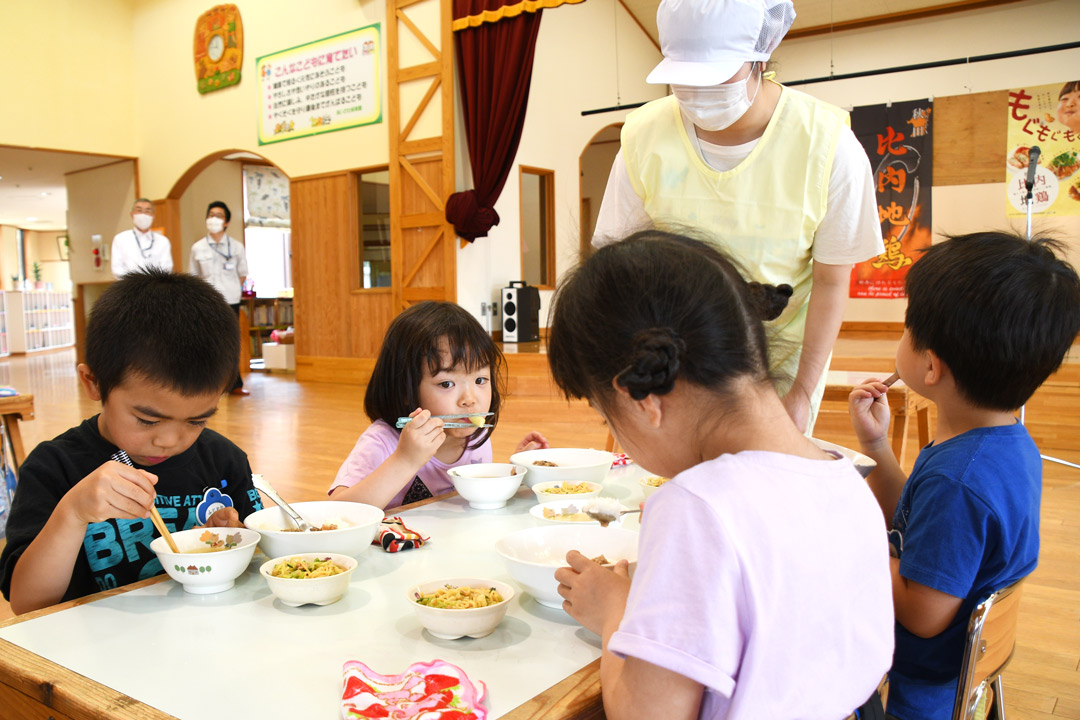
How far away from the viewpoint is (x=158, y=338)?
1201 millimetres

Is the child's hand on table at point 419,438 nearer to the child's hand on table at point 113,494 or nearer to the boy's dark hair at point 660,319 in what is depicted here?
the child's hand on table at point 113,494

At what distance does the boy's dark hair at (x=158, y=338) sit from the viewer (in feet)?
3.92

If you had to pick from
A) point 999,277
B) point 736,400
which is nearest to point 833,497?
point 736,400

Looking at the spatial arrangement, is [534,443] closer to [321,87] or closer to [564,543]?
[564,543]

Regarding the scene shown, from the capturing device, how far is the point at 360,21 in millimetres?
7582

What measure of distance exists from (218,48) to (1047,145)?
340 inches

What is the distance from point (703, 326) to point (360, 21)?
7839mm

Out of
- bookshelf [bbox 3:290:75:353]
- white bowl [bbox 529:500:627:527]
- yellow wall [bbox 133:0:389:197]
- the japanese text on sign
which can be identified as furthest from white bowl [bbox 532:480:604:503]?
bookshelf [bbox 3:290:75:353]

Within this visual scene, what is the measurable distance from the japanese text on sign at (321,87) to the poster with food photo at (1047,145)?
6.16 m

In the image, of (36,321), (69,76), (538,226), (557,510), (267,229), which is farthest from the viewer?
(36,321)

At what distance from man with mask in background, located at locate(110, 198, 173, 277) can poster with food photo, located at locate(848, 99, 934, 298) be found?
7.16 meters

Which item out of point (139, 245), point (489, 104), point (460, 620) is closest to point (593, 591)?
point (460, 620)

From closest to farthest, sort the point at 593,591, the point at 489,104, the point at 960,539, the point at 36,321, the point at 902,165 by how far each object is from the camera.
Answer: the point at 593,591, the point at 960,539, the point at 489,104, the point at 902,165, the point at 36,321

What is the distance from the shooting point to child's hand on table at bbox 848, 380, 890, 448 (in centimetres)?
143
